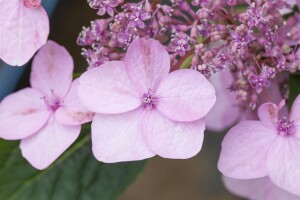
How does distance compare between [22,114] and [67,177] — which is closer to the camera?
[22,114]

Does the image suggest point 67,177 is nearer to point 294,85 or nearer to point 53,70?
point 53,70

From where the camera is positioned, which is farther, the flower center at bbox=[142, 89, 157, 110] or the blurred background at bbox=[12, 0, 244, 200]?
the blurred background at bbox=[12, 0, 244, 200]

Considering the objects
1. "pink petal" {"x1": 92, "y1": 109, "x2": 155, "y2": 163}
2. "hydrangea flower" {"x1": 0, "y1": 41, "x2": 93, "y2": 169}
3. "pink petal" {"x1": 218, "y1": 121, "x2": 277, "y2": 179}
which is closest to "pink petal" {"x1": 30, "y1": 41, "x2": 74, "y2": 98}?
"hydrangea flower" {"x1": 0, "y1": 41, "x2": 93, "y2": 169}

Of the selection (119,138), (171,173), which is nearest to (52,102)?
(119,138)

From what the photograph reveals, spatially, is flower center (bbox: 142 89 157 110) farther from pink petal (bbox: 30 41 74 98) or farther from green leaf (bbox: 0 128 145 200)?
green leaf (bbox: 0 128 145 200)

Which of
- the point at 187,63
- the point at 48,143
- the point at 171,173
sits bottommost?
the point at 171,173

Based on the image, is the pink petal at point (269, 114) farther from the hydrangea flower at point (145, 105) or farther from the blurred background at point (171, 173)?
the blurred background at point (171, 173)

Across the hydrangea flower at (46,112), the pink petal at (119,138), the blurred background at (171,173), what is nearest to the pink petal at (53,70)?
the hydrangea flower at (46,112)

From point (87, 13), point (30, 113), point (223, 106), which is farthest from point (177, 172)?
point (30, 113)
